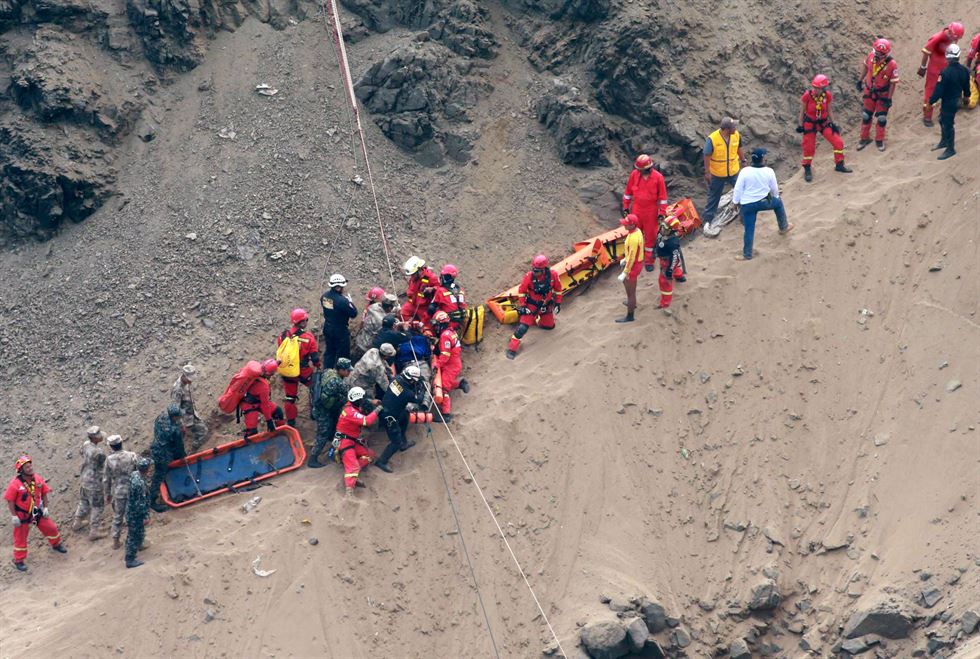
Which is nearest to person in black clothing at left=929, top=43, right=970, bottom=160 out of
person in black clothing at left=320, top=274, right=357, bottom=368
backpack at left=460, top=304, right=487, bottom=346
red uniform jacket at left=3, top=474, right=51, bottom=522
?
backpack at left=460, top=304, right=487, bottom=346

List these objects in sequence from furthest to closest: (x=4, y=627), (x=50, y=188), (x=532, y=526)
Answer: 1. (x=50, y=188)
2. (x=532, y=526)
3. (x=4, y=627)

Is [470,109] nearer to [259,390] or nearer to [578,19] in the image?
[578,19]

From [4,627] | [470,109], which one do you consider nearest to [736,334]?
[470,109]

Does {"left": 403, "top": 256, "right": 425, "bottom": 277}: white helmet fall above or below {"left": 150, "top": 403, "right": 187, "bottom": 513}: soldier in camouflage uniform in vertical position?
above

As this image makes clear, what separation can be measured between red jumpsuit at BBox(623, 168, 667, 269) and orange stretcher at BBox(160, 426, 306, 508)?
5.28 metres

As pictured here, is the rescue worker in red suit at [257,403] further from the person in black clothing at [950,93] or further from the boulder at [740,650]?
the person in black clothing at [950,93]

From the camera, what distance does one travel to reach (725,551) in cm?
1532

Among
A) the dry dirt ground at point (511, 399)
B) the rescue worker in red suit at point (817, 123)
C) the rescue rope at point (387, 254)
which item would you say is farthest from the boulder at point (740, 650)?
the rescue worker in red suit at point (817, 123)

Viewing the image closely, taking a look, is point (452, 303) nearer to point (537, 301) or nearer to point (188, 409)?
point (537, 301)

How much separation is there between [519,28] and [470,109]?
68.9 inches

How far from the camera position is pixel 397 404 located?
51.2 feet

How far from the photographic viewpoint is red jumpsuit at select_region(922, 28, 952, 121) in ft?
60.5

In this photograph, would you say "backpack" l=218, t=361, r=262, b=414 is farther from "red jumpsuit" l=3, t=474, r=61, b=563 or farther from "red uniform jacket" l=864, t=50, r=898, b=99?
"red uniform jacket" l=864, t=50, r=898, b=99

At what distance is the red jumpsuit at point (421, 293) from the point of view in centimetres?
1688
